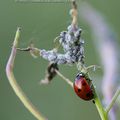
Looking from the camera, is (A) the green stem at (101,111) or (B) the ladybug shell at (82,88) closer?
(A) the green stem at (101,111)

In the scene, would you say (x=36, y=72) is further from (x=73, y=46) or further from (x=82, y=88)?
(x=73, y=46)

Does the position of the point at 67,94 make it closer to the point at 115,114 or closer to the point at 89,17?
the point at 89,17

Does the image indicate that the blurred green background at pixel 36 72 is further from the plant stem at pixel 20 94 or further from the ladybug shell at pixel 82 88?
the plant stem at pixel 20 94

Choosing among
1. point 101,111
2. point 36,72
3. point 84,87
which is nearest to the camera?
point 101,111

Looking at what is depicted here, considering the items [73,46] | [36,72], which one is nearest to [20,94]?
[73,46]

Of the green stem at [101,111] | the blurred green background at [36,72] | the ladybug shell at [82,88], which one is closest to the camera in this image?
the green stem at [101,111]

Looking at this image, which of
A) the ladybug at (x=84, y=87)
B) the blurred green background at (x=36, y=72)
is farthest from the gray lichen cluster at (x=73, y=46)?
the blurred green background at (x=36, y=72)

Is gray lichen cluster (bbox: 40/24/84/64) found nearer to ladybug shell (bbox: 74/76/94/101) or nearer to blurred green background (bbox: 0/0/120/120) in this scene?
ladybug shell (bbox: 74/76/94/101)
